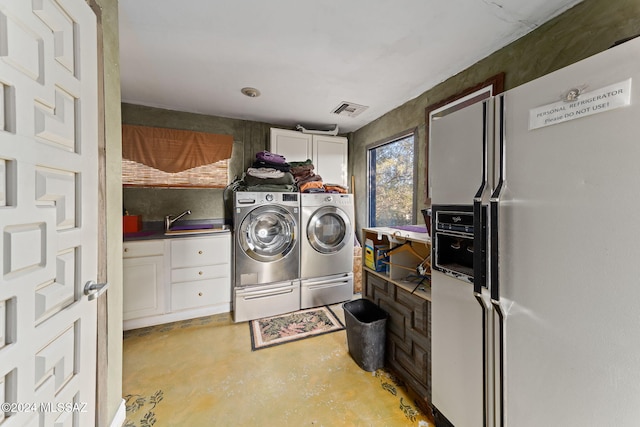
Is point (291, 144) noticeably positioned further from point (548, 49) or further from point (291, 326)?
point (548, 49)

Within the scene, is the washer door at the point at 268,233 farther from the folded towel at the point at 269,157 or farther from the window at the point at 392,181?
the window at the point at 392,181

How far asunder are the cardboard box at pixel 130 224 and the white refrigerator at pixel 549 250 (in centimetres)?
307

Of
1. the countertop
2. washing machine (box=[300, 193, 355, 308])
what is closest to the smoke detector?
washing machine (box=[300, 193, 355, 308])

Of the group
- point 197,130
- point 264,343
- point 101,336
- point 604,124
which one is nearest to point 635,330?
point 604,124

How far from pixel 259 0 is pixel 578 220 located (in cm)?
180

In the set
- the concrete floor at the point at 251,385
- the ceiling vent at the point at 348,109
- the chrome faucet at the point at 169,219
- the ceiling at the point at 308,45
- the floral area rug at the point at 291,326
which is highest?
the ceiling vent at the point at 348,109

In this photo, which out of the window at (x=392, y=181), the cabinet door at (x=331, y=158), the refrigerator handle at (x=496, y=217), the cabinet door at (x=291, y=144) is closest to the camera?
the refrigerator handle at (x=496, y=217)

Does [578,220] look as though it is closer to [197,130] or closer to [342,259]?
[342,259]

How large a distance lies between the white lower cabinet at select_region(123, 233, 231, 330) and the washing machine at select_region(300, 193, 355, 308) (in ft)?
2.97

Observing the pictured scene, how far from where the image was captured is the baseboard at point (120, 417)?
126 centimetres

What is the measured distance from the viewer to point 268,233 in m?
2.72

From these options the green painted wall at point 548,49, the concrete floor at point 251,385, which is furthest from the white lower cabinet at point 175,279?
the green painted wall at point 548,49

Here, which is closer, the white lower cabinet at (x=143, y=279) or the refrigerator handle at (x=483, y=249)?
the refrigerator handle at (x=483, y=249)

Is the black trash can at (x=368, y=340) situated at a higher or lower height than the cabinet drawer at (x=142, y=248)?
lower
